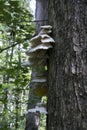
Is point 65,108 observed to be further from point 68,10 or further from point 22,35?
point 22,35

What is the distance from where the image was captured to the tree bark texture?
1226 millimetres

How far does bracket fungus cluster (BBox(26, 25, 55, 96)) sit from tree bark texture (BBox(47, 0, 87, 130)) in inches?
1.5

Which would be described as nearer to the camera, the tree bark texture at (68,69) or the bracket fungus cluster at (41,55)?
the tree bark texture at (68,69)

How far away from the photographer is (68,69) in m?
1.30

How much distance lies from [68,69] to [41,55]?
0.64 feet

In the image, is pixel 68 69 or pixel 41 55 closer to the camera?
pixel 68 69

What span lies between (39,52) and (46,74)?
14 centimetres

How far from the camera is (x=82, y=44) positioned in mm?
1310

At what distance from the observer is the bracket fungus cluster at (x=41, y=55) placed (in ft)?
4.59

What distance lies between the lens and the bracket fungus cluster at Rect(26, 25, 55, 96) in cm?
140

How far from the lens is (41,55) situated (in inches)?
56.2

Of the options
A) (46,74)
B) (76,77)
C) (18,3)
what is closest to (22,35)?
(18,3)

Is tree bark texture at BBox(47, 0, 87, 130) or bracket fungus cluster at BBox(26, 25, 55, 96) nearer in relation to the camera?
tree bark texture at BBox(47, 0, 87, 130)

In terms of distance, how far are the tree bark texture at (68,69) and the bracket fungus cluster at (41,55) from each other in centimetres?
4
